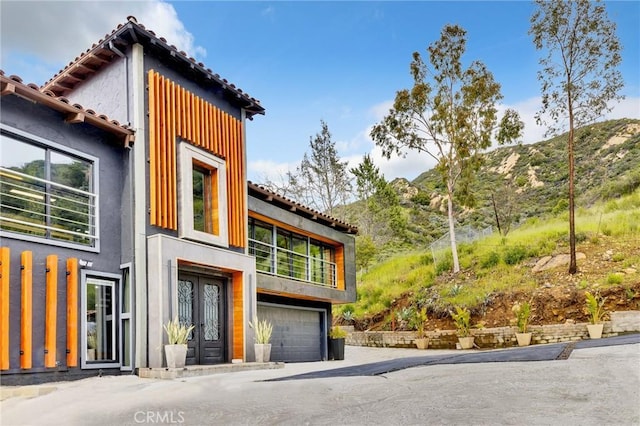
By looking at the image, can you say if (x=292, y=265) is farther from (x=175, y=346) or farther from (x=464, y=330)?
(x=175, y=346)

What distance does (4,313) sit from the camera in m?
8.09

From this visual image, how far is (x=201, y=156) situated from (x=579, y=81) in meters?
16.8

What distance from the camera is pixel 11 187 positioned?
351 inches

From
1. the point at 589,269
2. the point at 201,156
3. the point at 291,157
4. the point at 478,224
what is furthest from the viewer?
the point at 478,224

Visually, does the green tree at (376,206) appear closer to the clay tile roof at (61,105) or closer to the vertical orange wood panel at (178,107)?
the vertical orange wood panel at (178,107)

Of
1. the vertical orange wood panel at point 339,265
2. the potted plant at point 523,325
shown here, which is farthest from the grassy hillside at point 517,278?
the vertical orange wood panel at point 339,265

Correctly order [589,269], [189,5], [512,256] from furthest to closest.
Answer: [512,256] → [589,269] → [189,5]

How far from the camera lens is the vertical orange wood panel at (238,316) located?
12.6 meters

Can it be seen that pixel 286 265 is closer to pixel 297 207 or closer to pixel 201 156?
pixel 297 207

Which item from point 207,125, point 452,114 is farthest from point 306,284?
point 452,114

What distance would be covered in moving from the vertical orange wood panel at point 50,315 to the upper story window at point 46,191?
0.60 metres

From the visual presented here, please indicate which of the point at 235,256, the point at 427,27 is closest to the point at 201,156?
the point at 235,256

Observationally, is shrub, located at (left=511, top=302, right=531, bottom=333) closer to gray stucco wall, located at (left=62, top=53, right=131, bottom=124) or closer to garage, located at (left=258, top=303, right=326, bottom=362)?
garage, located at (left=258, top=303, right=326, bottom=362)

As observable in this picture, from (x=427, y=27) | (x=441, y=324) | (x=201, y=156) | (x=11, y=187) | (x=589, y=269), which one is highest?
(x=427, y=27)
